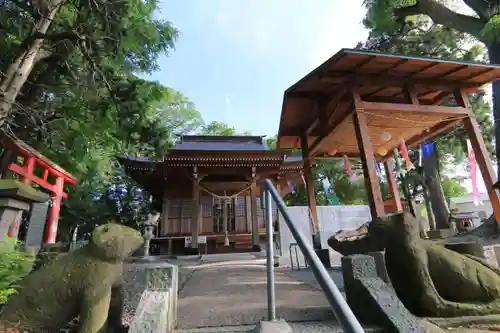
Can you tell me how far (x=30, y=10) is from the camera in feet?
19.5

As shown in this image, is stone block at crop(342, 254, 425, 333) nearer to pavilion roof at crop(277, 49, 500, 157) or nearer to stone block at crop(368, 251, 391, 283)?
stone block at crop(368, 251, 391, 283)

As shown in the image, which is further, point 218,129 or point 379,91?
point 218,129

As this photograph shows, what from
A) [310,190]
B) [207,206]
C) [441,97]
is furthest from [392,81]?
[207,206]

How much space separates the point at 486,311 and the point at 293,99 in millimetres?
5633

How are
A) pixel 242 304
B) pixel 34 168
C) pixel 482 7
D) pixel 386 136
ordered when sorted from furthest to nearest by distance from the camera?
pixel 482 7 → pixel 386 136 → pixel 34 168 → pixel 242 304

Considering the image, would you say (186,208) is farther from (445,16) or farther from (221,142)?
(445,16)

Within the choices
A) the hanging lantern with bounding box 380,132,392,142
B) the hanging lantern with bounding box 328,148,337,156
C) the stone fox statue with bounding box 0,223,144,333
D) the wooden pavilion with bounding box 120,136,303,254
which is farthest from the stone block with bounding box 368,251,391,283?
the wooden pavilion with bounding box 120,136,303,254

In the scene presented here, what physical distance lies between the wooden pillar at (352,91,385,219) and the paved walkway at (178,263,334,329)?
2.12m

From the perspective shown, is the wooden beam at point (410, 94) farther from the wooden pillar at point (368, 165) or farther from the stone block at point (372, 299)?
the stone block at point (372, 299)

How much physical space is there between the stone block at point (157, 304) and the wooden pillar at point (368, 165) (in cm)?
406

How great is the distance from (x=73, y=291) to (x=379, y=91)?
24.1 ft

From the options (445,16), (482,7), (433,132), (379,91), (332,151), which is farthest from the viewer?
(445,16)

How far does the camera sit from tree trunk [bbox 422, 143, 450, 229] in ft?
47.1

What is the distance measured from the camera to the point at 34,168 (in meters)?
7.70
